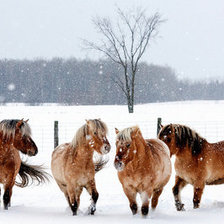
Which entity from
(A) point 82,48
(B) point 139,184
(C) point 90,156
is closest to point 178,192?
(B) point 139,184

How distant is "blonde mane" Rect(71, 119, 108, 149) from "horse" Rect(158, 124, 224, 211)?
101 cm

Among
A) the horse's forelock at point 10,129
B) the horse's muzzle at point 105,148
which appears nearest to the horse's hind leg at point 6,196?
the horse's forelock at point 10,129

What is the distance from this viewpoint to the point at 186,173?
16.6 feet

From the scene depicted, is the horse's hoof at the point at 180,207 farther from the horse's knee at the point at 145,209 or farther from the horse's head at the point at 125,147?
the horse's head at the point at 125,147

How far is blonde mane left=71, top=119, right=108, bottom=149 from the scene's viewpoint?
4.55m

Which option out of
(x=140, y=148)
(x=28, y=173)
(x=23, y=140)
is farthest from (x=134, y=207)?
(x=28, y=173)

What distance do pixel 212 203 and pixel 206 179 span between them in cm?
69

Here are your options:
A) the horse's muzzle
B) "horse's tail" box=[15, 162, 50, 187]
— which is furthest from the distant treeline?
the horse's muzzle

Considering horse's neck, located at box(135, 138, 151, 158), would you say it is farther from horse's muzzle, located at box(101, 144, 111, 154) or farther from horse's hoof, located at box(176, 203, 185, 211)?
horse's hoof, located at box(176, 203, 185, 211)

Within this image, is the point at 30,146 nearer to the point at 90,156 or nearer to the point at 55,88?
the point at 90,156

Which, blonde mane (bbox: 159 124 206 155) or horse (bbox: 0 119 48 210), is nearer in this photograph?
horse (bbox: 0 119 48 210)

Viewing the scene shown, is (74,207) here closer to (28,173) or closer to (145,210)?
(145,210)

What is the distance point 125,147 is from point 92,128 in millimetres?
679

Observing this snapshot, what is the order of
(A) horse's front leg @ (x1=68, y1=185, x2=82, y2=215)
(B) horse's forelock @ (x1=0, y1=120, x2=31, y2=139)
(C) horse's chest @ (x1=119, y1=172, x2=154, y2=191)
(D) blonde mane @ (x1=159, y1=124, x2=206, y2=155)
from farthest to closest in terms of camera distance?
1. (D) blonde mane @ (x1=159, y1=124, x2=206, y2=155)
2. (B) horse's forelock @ (x1=0, y1=120, x2=31, y2=139)
3. (A) horse's front leg @ (x1=68, y1=185, x2=82, y2=215)
4. (C) horse's chest @ (x1=119, y1=172, x2=154, y2=191)
